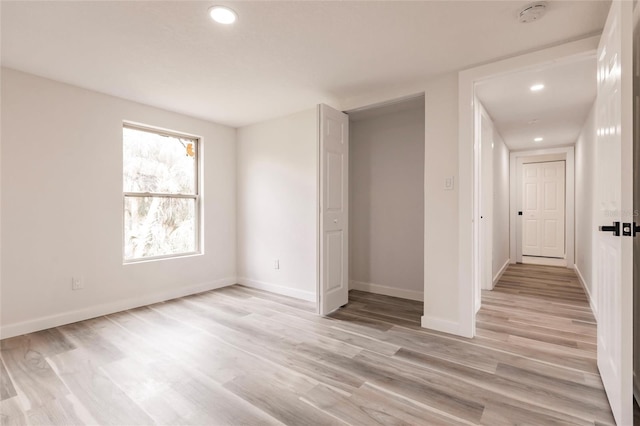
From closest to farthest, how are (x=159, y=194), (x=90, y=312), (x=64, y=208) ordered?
1. (x=64, y=208)
2. (x=90, y=312)
3. (x=159, y=194)

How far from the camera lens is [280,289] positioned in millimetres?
4266

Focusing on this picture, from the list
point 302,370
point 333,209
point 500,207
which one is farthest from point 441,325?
point 500,207

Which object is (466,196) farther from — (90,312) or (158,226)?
(90,312)

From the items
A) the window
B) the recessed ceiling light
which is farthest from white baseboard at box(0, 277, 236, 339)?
the recessed ceiling light

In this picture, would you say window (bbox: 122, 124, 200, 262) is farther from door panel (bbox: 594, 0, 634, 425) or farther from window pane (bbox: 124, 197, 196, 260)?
door panel (bbox: 594, 0, 634, 425)

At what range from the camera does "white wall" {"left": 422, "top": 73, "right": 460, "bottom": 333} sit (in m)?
2.86

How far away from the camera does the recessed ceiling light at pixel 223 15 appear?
1947mm

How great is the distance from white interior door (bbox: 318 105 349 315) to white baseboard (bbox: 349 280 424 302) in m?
0.67

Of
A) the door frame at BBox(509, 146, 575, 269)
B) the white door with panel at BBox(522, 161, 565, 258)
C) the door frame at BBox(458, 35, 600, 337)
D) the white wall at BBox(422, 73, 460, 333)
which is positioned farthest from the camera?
the white door with panel at BBox(522, 161, 565, 258)

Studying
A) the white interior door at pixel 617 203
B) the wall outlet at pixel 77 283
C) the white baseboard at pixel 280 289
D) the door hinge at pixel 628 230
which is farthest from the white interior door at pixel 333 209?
the wall outlet at pixel 77 283

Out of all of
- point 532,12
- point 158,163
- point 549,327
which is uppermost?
point 532,12

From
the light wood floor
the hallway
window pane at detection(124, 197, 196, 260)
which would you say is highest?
window pane at detection(124, 197, 196, 260)

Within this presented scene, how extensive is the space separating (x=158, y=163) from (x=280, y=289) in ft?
7.47

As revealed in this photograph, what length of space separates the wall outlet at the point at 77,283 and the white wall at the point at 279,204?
2.01 metres
